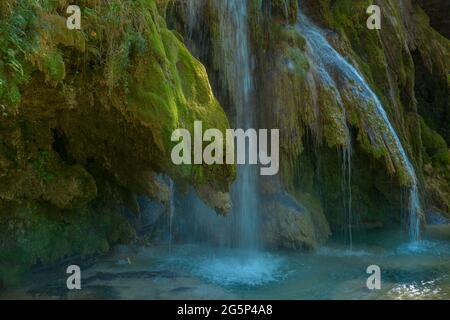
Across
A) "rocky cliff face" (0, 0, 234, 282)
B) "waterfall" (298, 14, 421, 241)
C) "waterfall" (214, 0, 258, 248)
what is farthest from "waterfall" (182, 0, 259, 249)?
"rocky cliff face" (0, 0, 234, 282)

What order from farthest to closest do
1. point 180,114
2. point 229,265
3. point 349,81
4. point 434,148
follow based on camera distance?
point 434,148 → point 349,81 → point 229,265 → point 180,114

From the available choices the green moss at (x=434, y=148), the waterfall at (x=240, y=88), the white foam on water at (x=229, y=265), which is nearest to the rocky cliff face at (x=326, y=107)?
the waterfall at (x=240, y=88)

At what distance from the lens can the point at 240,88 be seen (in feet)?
32.3

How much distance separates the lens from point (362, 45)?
13266 mm

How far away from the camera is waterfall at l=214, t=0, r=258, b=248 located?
9562mm

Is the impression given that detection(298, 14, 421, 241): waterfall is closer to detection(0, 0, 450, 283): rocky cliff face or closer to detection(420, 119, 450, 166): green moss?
detection(0, 0, 450, 283): rocky cliff face

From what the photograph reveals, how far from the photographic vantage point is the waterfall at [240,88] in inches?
376

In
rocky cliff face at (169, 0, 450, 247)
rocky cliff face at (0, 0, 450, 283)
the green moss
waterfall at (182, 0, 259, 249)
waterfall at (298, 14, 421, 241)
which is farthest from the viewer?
the green moss

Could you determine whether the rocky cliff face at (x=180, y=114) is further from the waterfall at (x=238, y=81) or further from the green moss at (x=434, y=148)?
the green moss at (x=434, y=148)

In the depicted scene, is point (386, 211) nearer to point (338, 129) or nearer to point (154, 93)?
point (338, 129)

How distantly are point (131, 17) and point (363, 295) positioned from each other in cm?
495

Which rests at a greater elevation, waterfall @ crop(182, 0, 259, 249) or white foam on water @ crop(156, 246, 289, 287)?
waterfall @ crop(182, 0, 259, 249)

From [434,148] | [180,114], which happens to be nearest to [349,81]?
[180,114]

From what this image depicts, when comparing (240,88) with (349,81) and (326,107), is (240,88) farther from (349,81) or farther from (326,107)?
(349,81)
